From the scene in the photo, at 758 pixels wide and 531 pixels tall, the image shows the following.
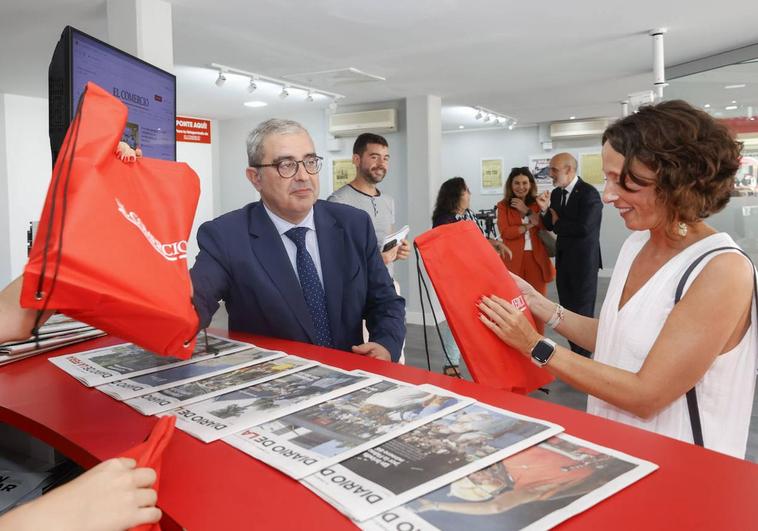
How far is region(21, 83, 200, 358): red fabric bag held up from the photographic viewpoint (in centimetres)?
84

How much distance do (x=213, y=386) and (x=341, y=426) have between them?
0.42m

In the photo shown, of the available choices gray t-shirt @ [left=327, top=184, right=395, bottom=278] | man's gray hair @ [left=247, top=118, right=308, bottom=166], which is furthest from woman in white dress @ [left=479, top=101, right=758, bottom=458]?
gray t-shirt @ [left=327, top=184, right=395, bottom=278]

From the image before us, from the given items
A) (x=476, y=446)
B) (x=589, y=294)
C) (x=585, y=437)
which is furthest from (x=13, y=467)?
(x=589, y=294)

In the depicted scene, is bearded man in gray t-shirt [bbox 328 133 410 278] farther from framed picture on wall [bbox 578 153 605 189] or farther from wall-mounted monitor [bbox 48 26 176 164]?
framed picture on wall [bbox 578 153 605 189]

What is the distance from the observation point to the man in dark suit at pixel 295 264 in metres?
1.93

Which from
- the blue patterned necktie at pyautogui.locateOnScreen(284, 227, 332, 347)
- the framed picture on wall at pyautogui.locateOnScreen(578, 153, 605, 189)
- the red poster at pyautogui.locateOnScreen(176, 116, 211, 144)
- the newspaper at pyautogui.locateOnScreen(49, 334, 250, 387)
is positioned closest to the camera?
the newspaper at pyautogui.locateOnScreen(49, 334, 250, 387)

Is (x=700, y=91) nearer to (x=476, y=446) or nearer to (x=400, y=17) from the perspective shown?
(x=400, y=17)

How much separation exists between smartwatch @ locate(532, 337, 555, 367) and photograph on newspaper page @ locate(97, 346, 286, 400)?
0.70 m

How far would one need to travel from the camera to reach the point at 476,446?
3.19 feet

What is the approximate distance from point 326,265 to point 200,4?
9.46 ft

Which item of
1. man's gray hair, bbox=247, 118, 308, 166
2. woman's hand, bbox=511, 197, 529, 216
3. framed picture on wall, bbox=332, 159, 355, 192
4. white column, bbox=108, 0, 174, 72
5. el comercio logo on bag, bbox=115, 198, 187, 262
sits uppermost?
white column, bbox=108, 0, 174, 72

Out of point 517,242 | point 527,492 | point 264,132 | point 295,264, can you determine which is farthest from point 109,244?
point 517,242

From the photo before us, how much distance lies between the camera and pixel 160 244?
1043 mm

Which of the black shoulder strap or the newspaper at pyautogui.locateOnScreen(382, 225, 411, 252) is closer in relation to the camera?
the black shoulder strap
